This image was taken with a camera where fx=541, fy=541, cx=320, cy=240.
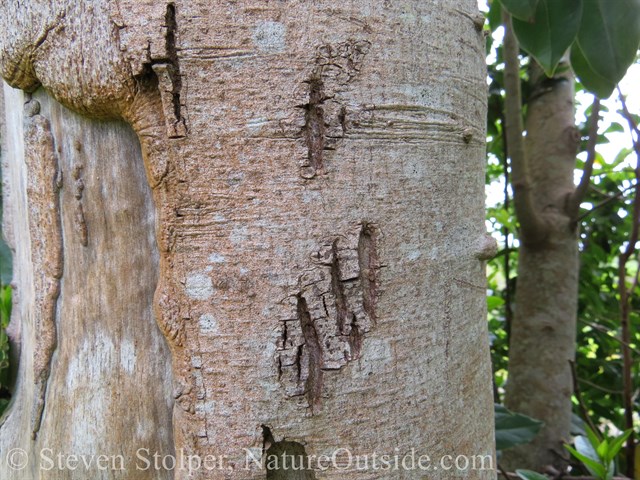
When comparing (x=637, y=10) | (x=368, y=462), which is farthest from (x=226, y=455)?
(x=637, y=10)

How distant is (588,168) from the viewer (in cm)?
142

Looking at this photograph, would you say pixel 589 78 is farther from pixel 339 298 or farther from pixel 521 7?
pixel 339 298

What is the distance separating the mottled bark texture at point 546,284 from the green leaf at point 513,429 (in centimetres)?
31

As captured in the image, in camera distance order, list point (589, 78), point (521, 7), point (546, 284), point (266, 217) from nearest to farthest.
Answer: point (266, 217) < point (521, 7) < point (589, 78) < point (546, 284)

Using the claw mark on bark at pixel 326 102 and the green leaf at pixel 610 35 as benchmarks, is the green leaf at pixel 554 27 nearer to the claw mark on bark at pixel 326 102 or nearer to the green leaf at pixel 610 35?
the green leaf at pixel 610 35

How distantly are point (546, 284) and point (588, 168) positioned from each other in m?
0.33

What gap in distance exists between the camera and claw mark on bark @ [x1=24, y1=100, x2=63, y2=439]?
2.22 feet

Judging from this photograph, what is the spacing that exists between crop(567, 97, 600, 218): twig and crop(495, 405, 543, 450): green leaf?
23.6 inches

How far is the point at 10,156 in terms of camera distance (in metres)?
0.83

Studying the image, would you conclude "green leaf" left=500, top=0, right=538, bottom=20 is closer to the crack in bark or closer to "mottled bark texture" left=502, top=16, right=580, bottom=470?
the crack in bark

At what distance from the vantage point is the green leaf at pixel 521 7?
84 centimetres

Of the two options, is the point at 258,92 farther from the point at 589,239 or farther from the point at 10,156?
the point at 589,239

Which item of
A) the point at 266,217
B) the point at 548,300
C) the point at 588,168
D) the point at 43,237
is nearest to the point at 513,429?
the point at 548,300

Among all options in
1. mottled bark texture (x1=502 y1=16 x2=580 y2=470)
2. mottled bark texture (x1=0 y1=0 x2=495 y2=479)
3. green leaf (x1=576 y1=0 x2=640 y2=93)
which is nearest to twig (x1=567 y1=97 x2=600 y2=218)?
Answer: mottled bark texture (x1=502 y1=16 x2=580 y2=470)
